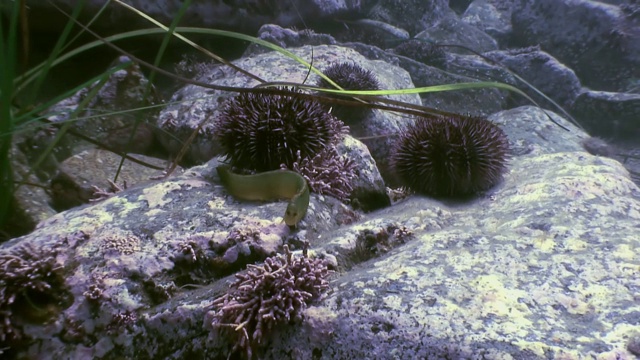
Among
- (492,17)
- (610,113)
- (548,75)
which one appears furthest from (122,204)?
(492,17)

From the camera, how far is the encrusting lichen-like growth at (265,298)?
2.04m

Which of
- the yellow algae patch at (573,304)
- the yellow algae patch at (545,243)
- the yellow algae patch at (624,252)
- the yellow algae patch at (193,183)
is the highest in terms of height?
the yellow algae patch at (193,183)

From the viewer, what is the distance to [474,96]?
28.2 ft

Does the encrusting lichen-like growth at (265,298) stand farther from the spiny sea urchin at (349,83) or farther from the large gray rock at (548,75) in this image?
the large gray rock at (548,75)

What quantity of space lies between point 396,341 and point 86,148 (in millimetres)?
4447

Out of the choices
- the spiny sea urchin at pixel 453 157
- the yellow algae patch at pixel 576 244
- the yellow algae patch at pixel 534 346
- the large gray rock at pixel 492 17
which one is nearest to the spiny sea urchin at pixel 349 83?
the spiny sea urchin at pixel 453 157

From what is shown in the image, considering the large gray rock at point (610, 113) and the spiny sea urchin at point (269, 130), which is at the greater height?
the spiny sea urchin at point (269, 130)

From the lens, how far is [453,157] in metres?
3.81

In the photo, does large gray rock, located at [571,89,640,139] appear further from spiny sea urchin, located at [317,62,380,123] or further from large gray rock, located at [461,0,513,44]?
spiny sea urchin, located at [317,62,380,123]

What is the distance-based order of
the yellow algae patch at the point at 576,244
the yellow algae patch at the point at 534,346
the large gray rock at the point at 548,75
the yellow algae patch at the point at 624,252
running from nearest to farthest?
the yellow algae patch at the point at 534,346 < the yellow algae patch at the point at 624,252 < the yellow algae patch at the point at 576,244 < the large gray rock at the point at 548,75

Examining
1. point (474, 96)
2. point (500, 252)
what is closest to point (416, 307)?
point (500, 252)

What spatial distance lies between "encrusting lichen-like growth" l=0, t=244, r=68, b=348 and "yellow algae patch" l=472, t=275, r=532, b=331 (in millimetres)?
2254

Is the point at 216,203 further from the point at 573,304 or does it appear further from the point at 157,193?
the point at 573,304

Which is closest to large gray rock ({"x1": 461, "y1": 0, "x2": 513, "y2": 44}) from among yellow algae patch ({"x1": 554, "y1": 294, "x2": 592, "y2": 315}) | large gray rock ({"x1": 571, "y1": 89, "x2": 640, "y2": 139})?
large gray rock ({"x1": 571, "y1": 89, "x2": 640, "y2": 139})
